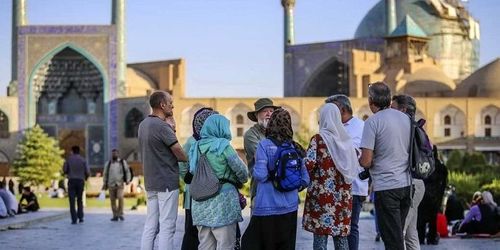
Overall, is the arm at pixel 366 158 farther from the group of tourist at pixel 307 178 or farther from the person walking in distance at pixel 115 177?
the person walking in distance at pixel 115 177

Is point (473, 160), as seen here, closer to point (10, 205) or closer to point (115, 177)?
point (115, 177)

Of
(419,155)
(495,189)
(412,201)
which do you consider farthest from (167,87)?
(419,155)

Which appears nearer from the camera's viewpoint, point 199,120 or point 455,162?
point 199,120

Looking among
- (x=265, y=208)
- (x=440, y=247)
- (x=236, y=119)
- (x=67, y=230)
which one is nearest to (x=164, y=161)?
(x=265, y=208)

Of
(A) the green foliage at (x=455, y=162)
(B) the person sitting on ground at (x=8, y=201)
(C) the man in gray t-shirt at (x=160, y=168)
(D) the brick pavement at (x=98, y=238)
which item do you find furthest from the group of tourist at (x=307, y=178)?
(A) the green foliage at (x=455, y=162)

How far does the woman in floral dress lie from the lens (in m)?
5.39

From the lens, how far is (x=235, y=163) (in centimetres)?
534

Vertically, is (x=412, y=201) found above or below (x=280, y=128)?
below

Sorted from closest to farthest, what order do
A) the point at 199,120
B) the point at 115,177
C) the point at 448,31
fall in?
the point at 199,120
the point at 115,177
the point at 448,31

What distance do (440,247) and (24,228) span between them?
5464 mm

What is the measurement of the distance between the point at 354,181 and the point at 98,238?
3899 millimetres

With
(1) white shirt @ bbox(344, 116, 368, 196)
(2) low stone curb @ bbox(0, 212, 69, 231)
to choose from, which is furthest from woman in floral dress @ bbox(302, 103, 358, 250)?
(2) low stone curb @ bbox(0, 212, 69, 231)

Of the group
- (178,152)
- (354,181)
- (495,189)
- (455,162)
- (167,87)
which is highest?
(167,87)

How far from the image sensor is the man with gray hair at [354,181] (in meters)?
6.03
